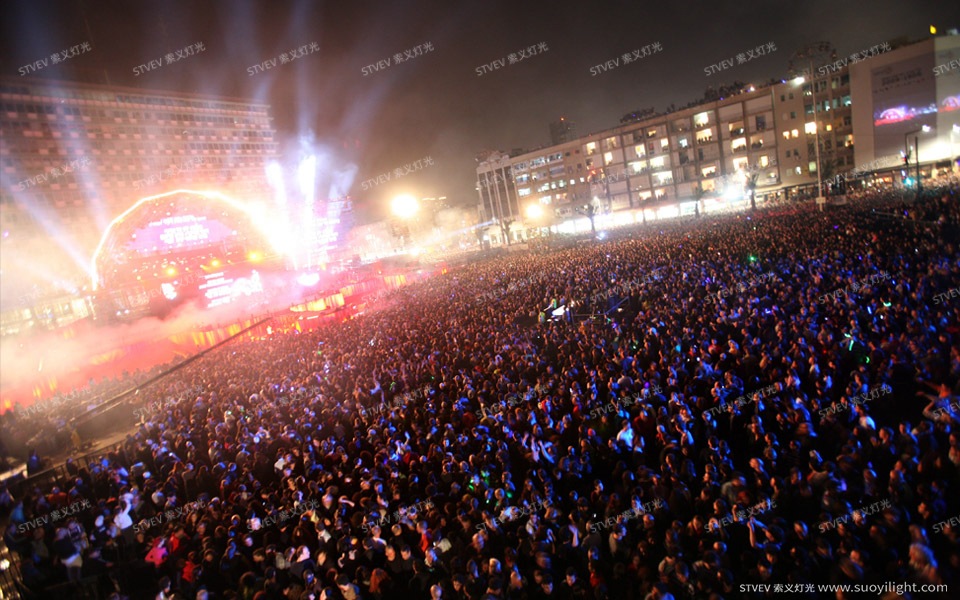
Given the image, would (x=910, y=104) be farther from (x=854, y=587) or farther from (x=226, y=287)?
(x=226, y=287)

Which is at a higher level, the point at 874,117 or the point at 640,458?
the point at 874,117

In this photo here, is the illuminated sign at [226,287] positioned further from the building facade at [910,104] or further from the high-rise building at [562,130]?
the high-rise building at [562,130]

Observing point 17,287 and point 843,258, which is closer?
point 843,258

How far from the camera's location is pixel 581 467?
19.6 feet

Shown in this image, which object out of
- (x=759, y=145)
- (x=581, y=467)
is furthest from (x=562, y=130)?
(x=581, y=467)

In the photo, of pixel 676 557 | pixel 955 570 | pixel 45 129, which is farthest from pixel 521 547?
pixel 45 129

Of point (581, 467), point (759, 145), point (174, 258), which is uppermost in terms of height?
point (759, 145)

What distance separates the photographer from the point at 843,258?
13148 millimetres

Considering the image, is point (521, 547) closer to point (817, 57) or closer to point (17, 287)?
point (17, 287)

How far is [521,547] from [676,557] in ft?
4.78

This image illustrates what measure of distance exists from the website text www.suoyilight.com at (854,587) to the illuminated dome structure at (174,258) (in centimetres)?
3712

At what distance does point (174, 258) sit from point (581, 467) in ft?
126

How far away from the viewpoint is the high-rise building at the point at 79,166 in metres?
42.5

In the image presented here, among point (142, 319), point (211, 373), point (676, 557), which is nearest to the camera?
point (676, 557)
